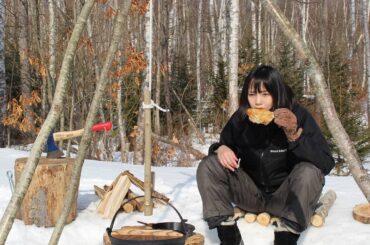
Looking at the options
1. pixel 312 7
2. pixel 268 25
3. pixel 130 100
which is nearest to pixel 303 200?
pixel 130 100

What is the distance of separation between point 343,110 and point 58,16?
18.3ft

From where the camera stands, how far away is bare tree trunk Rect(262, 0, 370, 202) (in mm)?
970

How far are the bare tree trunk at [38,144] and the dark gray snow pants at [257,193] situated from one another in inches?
54.0

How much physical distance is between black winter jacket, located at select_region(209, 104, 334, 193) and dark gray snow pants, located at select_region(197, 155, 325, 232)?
7 centimetres

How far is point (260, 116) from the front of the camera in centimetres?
237

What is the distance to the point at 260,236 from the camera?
265 cm

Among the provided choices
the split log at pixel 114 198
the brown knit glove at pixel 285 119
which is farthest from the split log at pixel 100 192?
the brown knit glove at pixel 285 119

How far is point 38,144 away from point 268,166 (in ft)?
5.36

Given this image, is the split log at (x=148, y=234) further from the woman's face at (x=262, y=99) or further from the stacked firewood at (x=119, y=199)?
the woman's face at (x=262, y=99)

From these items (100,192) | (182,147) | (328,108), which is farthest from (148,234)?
(182,147)

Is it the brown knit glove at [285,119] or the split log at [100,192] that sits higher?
the brown knit glove at [285,119]

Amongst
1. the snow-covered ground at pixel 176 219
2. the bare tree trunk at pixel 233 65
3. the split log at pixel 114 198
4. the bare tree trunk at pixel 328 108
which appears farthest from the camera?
the bare tree trunk at pixel 233 65

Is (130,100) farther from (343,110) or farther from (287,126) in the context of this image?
(287,126)

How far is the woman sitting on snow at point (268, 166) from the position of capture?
2322 mm
